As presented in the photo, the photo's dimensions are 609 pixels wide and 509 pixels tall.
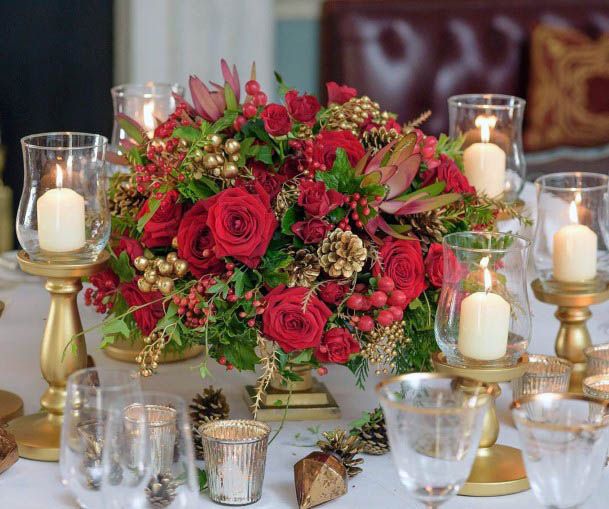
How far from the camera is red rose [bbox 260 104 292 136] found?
122 centimetres

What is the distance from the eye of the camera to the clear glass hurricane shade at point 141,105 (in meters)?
1.75

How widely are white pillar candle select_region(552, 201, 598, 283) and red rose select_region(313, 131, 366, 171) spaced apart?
0.30 m

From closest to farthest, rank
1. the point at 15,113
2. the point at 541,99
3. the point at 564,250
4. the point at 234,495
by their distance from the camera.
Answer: the point at 234,495 < the point at 564,250 < the point at 541,99 < the point at 15,113

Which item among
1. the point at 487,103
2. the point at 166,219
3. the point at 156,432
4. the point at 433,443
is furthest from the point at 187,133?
the point at 487,103

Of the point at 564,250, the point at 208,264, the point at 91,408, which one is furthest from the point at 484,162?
the point at 91,408

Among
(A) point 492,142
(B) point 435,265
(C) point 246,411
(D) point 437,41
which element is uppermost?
(D) point 437,41

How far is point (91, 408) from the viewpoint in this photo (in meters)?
0.92

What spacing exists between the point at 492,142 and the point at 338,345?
592mm

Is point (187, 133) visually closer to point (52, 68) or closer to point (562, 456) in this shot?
point (562, 456)

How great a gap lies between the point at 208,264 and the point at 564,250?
0.48 m

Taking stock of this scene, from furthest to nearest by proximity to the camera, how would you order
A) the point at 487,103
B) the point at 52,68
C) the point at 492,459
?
the point at 52,68
the point at 487,103
the point at 492,459

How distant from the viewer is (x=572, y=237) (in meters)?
1.40

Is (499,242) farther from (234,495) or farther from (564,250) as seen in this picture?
(234,495)

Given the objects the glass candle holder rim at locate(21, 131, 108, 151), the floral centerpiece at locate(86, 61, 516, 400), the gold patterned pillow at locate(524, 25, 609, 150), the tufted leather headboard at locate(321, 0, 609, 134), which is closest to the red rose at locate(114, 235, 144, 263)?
the floral centerpiece at locate(86, 61, 516, 400)
